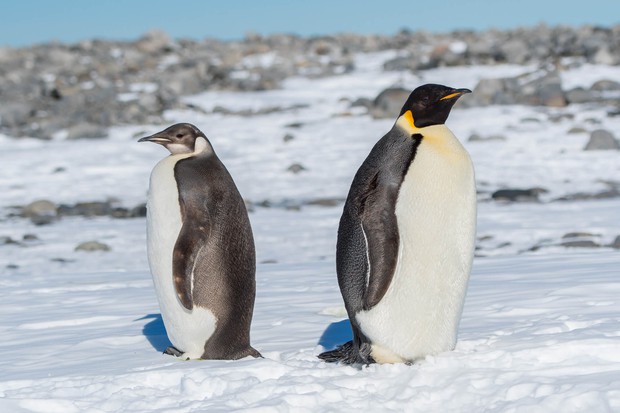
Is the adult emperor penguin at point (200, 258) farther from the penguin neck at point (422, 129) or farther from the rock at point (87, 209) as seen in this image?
the rock at point (87, 209)

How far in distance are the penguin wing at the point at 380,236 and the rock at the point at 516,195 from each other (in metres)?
7.20

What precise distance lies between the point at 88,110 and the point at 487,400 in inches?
663

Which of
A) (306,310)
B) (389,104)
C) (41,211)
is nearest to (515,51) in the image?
(389,104)

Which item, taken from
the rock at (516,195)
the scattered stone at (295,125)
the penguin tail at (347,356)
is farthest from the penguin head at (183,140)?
the scattered stone at (295,125)

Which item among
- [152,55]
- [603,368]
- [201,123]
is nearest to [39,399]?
[603,368]

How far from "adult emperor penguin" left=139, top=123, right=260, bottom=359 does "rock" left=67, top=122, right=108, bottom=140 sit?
12.7 m

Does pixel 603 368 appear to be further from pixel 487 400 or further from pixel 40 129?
pixel 40 129

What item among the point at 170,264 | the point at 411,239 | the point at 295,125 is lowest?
the point at 295,125

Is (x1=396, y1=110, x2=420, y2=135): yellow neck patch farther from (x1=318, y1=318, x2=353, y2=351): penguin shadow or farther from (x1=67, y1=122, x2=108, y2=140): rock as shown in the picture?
(x1=67, y1=122, x2=108, y2=140): rock

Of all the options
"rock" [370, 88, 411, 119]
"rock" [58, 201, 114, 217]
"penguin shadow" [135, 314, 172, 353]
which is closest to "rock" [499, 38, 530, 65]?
"rock" [370, 88, 411, 119]

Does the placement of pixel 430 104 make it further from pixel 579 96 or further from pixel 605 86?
pixel 605 86

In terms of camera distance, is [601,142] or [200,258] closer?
[200,258]

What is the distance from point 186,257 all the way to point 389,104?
1302 cm

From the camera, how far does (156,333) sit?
14.8 feet
